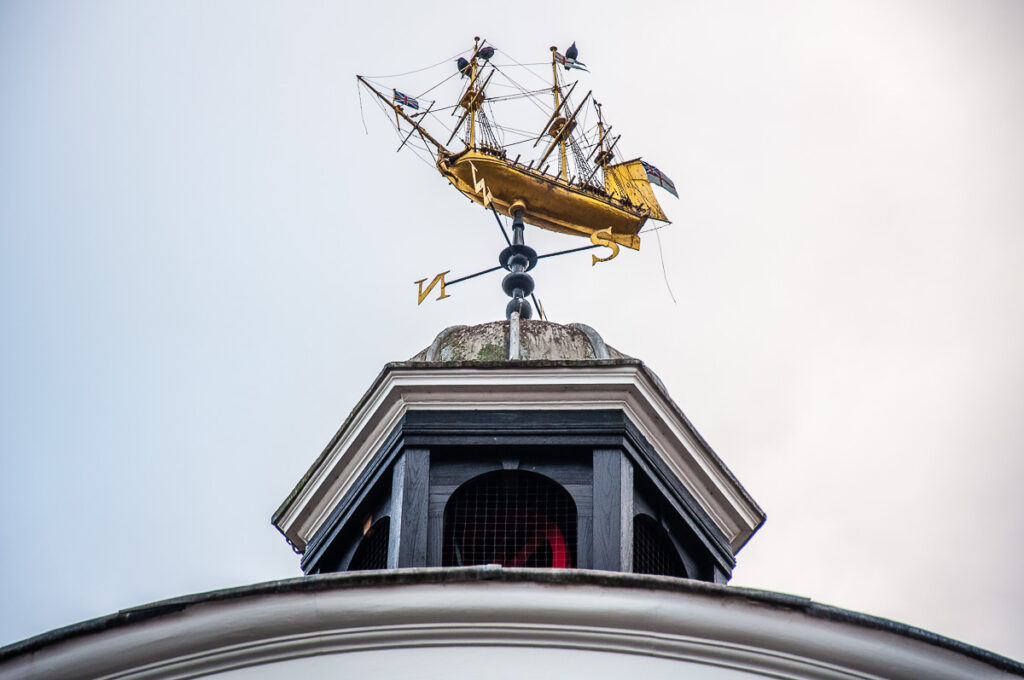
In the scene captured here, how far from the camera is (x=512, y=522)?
48.7ft

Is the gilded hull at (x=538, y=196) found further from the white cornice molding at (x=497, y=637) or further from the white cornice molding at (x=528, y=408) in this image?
the white cornice molding at (x=497, y=637)

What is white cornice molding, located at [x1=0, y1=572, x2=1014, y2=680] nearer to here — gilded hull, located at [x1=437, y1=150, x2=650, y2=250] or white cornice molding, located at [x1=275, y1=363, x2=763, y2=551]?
white cornice molding, located at [x1=275, y1=363, x2=763, y2=551]

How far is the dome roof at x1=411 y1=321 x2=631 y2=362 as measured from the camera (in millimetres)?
15742

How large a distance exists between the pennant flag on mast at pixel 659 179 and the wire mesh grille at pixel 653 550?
24.9 ft

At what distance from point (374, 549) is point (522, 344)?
2452mm

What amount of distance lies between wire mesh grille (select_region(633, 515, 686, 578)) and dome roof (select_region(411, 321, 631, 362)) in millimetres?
1658

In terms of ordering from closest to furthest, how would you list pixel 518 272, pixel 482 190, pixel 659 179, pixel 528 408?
pixel 528 408
pixel 518 272
pixel 482 190
pixel 659 179

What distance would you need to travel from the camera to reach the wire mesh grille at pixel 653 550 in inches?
596

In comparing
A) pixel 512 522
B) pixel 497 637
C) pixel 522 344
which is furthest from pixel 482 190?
pixel 497 637

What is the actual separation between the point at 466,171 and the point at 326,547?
548 centimetres

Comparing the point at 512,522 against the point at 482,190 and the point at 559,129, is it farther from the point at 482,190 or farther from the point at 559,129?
the point at 559,129

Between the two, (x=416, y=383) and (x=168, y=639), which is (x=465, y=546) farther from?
(x=168, y=639)

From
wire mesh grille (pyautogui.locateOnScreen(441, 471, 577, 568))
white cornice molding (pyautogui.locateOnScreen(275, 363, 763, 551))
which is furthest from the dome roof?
wire mesh grille (pyautogui.locateOnScreen(441, 471, 577, 568))

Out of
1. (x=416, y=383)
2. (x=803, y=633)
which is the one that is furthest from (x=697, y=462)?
(x=803, y=633)
